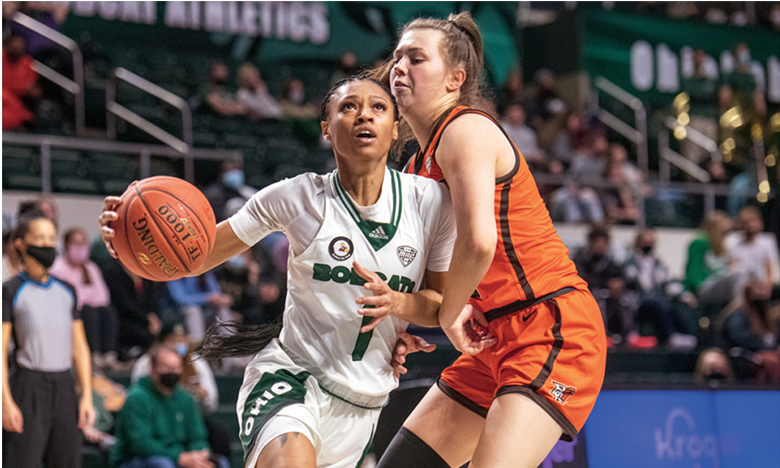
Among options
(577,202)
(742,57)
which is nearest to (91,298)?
(577,202)

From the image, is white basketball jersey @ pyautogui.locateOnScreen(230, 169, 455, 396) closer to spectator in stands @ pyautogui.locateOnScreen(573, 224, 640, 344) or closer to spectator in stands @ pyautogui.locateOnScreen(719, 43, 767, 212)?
spectator in stands @ pyautogui.locateOnScreen(573, 224, 640, 344)

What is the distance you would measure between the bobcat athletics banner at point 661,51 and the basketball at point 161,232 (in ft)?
43.7

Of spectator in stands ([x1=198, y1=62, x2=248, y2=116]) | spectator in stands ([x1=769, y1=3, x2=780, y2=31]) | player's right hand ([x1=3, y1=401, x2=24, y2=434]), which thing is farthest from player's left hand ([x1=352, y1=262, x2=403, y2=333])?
spectator in stands ([x1=769, y1=3, x2=780, y2=31])

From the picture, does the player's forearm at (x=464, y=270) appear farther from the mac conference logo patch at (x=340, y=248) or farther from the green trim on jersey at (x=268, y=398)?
the green trim on jersey at (x=268, y=398)

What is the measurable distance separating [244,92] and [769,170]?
9.03m

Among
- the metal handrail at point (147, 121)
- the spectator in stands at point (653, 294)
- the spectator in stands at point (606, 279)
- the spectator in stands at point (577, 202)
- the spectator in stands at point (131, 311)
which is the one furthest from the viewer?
the spectator in stands at point (577, 202)

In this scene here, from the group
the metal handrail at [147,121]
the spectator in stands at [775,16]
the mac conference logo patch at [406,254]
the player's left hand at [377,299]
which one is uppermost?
the spectator in stands at [775,16]

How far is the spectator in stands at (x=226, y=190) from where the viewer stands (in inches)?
333

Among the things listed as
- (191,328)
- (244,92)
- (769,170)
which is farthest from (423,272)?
(769,170)

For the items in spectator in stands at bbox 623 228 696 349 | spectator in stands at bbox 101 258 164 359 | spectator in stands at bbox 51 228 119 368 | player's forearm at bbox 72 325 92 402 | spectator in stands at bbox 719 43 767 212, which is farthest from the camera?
spectator in stands at bbox 719 43 767 212

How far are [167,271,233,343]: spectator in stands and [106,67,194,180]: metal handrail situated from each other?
2.22 metres

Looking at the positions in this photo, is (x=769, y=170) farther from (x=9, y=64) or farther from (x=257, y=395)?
(x=257, y=395)

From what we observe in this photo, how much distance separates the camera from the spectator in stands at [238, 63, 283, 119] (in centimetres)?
1161

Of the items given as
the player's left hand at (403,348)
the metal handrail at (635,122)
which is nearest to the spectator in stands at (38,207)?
the player's left hand at (403,348)
